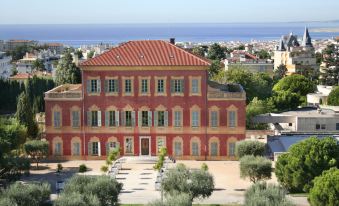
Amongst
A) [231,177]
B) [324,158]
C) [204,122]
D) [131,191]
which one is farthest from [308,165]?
[204,122]

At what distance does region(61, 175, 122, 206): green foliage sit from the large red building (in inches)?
634

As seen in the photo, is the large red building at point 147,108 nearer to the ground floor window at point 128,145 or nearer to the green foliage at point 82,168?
the ground floor window at point 128,145

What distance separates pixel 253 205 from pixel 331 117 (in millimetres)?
27560

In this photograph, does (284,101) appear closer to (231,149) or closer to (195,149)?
(231,149)

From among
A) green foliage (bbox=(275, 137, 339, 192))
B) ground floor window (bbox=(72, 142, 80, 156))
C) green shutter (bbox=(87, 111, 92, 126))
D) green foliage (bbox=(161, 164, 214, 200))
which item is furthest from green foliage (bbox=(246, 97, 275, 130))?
green foliage (bbox=(161, 164, 214, 200))

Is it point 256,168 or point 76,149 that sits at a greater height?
point 256,168

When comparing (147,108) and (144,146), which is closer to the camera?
(147,108)

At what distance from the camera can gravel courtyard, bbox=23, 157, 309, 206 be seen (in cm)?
3484

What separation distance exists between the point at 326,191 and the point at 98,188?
10.4 meters

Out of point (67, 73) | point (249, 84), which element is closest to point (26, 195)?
point (249, 84)

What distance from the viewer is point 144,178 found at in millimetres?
40406

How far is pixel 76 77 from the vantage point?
80062mm

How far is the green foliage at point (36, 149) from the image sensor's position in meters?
44.0

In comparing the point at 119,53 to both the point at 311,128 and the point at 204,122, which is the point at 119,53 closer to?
the point at 204,122
